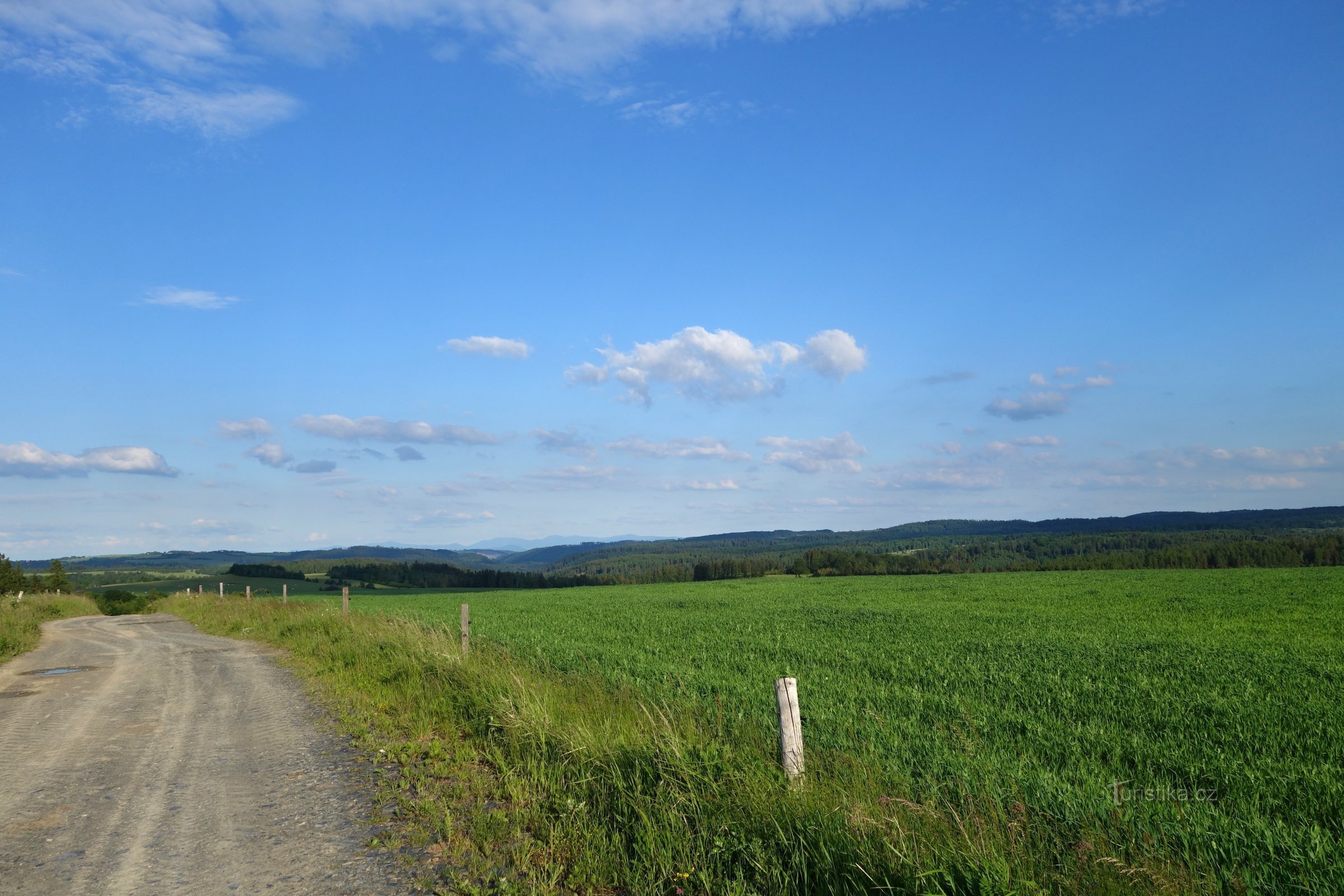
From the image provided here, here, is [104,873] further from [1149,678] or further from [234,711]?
[1149,678]

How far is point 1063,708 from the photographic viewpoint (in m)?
11.0

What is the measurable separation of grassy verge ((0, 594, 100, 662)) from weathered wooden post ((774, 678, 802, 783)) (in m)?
22.6

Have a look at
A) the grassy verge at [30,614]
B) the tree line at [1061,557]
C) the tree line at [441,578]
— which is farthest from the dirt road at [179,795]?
the tree line at [441,578]

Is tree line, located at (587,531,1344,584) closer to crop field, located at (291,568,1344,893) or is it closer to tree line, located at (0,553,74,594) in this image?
tree line, located at (0,553,74,594)

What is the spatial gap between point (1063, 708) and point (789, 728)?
293 inches

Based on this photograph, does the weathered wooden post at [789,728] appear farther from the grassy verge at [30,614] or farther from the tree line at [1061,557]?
the tree line at [1061,557]

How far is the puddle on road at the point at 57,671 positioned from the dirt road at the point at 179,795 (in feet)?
7.07

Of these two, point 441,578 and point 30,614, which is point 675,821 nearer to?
point 30,614

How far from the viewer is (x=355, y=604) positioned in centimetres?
4816

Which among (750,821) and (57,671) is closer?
(750,821)

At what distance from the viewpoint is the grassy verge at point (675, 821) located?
14.1 feet

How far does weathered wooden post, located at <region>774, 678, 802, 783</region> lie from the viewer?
19.0 ft
